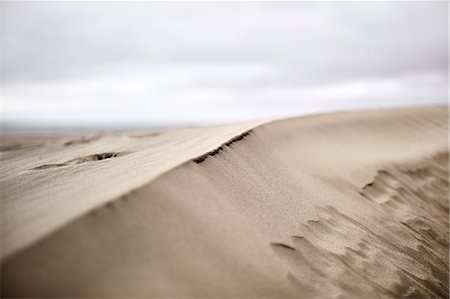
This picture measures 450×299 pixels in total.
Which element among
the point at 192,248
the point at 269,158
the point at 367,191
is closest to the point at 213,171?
the point at 192,248

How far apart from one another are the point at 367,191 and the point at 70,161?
2.95 metres

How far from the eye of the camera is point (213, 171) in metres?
2.14

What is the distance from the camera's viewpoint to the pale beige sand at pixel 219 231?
1.28 m

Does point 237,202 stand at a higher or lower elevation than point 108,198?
lower

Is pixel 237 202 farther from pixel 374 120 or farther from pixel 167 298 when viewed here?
pixel 374 120

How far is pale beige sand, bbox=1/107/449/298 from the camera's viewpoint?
1279 millimetres

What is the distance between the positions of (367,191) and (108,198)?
2.60 metres

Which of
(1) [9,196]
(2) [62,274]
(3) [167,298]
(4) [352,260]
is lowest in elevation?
(4) [352,260]

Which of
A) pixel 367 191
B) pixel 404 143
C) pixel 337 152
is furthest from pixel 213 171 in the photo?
pixel 404 143

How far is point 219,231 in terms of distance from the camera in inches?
64.7

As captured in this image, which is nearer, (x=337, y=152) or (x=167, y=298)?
(x=167, y=298)

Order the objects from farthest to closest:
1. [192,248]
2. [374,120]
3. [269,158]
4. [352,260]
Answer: [374,120] < [269,158] < [352,260] < [192,248]

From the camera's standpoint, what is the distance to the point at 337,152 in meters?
4.31

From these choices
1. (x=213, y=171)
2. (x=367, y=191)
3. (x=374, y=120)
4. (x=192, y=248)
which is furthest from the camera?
(x=374, y=120)
